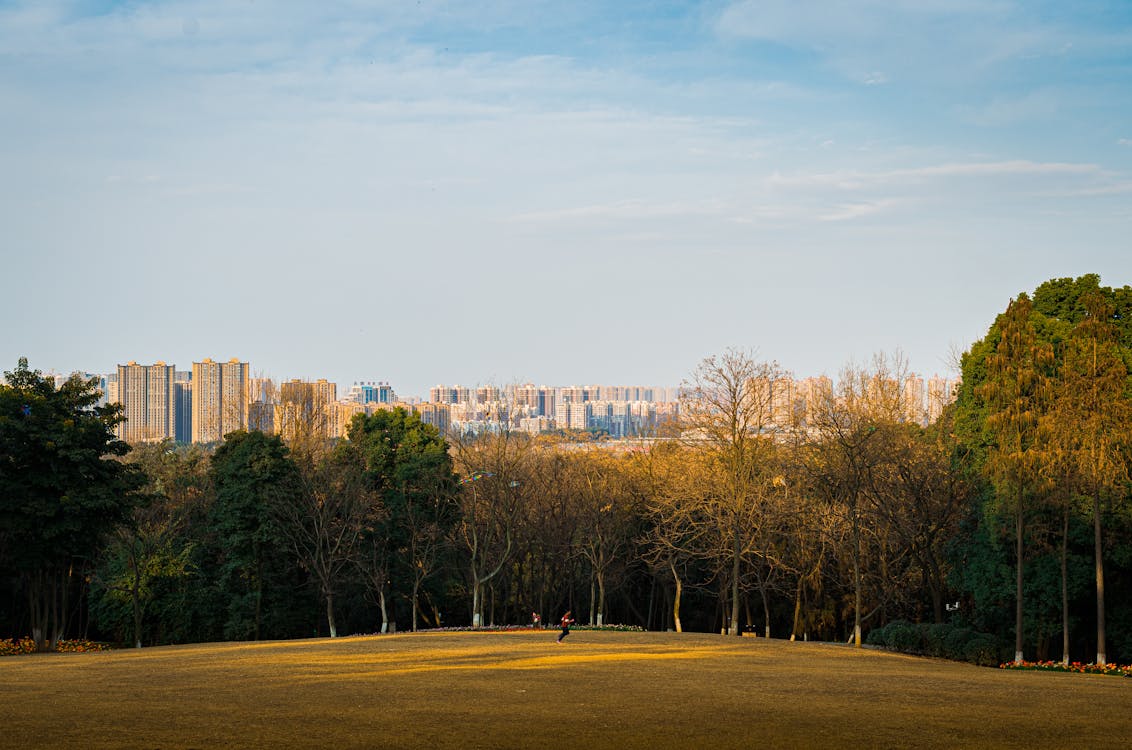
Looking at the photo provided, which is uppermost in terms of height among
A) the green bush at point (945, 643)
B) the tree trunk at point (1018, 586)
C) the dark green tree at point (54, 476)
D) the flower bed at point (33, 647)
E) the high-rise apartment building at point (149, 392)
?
the high-rise apartment building at point (149, 392)

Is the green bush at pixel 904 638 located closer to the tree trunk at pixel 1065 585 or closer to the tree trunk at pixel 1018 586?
the tree trunk at pixel 1018 586

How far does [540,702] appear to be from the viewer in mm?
16125

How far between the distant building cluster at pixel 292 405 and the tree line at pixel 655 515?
163cm

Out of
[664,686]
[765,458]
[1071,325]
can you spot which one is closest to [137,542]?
[765,458]

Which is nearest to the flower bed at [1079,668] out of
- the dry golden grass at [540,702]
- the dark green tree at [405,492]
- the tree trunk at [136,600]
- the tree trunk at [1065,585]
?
the tree trunk at [1065,585]

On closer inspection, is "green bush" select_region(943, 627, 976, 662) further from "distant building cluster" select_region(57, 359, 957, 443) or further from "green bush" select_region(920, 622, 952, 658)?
"distant building cluster" select_region(57, 359, 957, 443)

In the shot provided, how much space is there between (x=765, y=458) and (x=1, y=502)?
28.5 m

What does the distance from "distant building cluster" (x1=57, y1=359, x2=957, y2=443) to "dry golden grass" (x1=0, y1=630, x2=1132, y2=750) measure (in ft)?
61.7

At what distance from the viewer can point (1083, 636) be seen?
112 feet

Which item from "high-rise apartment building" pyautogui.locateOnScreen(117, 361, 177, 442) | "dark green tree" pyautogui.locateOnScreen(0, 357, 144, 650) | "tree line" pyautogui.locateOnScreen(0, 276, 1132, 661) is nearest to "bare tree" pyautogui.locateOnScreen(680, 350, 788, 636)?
"tree line" pyautogui.locateOnScreen(0, 276, 1132, 661)

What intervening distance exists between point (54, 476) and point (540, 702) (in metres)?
23.9

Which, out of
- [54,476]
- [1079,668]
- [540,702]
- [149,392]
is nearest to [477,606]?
[54,476]

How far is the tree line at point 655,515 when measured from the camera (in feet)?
108

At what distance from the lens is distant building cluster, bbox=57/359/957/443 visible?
48.9 meters
